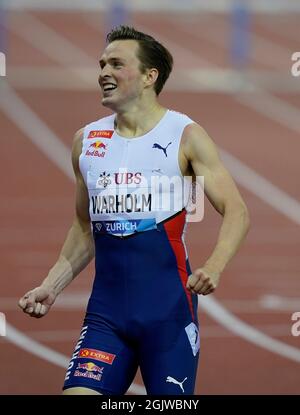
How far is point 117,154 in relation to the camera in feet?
15.1

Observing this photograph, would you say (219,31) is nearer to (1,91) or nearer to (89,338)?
(1,91)

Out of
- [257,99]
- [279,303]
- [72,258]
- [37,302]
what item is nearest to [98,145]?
[72,258]

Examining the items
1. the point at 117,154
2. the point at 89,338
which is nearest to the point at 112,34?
the point at 117,154

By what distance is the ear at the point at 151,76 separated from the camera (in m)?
4.71

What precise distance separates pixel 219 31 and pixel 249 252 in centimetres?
523

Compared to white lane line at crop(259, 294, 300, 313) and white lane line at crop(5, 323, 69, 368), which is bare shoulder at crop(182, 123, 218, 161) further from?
white lane line at crop(259, 294, 300, 313)

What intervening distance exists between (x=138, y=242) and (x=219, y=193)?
0.34 metres

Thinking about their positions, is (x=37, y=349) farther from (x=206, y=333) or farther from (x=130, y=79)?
(x=130, y=79)

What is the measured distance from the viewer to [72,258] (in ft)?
15.4

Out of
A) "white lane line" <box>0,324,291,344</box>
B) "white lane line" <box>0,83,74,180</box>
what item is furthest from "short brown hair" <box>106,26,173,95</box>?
"white lane line" <box>0,83,74,180</box>

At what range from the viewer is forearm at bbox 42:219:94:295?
15.1 ft

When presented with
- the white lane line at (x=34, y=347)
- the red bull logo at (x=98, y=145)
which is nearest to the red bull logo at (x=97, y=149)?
the red bull logo at (x=98, y=145)

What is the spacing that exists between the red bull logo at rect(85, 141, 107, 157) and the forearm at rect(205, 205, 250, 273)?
57 cm

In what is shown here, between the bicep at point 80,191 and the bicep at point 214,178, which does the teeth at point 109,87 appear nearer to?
the bicep at point 80,191
